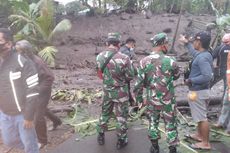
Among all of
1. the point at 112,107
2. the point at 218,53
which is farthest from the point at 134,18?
the point at 112,107

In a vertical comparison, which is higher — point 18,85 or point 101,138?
point 18,85

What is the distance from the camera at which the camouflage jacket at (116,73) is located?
18.8 feet

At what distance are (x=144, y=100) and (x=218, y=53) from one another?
233 cm

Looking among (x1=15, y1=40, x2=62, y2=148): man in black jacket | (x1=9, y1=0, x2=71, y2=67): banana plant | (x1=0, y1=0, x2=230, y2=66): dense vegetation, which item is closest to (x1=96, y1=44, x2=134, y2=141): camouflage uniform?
(x1=15, y1=40, x2=62, y2=148): man in black jacket

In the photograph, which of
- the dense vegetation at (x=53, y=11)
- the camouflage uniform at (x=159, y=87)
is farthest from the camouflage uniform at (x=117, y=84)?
the dense vegetation at (x=53, y=11)

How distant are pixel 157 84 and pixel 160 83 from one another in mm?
48

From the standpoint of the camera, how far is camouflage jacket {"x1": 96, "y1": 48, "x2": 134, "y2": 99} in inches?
226

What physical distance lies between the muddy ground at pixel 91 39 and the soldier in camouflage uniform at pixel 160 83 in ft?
15.9

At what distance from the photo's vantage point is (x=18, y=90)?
4539 mm

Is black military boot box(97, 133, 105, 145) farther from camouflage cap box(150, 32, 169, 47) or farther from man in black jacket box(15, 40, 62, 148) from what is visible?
camouflage cap box(150, 32, 169, 47)

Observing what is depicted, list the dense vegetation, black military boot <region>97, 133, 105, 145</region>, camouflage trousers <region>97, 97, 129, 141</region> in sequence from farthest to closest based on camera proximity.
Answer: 1. the dense vegetation
2. black military boot <region>97, 133, 105, 145</region>
3. camouflage trousers <region>97, 97, 129, 141</region>

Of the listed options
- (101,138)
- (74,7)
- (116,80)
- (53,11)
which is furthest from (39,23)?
(116,80)

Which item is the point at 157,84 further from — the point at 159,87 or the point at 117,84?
the point at 117,84

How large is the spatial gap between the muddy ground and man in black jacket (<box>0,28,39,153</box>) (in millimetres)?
5959
